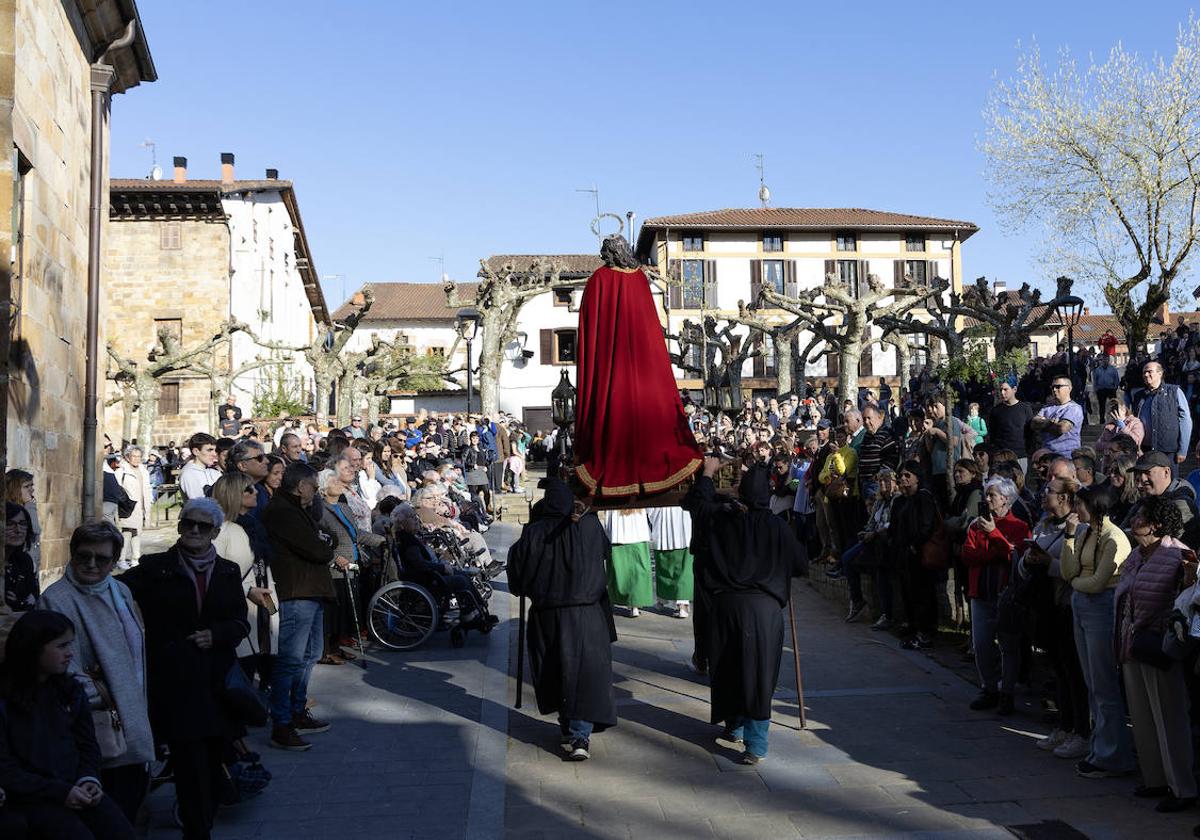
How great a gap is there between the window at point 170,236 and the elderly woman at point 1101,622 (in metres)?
38.8

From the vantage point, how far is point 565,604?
24.8 feet

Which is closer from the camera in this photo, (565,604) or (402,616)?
(565,604)

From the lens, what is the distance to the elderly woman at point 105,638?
15.8 feet

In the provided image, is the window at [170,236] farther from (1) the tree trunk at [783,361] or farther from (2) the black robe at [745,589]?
(2) the black robe at [745,589]

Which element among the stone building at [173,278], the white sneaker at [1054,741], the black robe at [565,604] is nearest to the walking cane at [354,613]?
the black robe at [565,604]

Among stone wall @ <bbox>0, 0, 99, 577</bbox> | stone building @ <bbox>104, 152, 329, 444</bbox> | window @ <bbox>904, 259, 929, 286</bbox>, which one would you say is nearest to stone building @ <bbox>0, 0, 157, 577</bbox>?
stone wall @ <bbox>0, 0, 99, 577</bbox>

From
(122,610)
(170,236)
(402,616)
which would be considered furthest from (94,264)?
(170,236)

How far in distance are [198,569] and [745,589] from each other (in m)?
3.55

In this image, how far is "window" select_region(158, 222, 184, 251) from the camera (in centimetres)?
4050

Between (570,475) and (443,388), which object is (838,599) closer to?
(570,475)

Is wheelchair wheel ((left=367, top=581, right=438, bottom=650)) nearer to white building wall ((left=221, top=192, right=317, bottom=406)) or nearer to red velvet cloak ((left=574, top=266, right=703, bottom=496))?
red velvet cloak ((left=574, top=266, right=703, bottom=496))

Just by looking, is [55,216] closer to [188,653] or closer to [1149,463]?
[188,653]

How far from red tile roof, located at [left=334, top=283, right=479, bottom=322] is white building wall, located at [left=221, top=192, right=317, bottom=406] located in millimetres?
16797

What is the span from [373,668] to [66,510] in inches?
124
